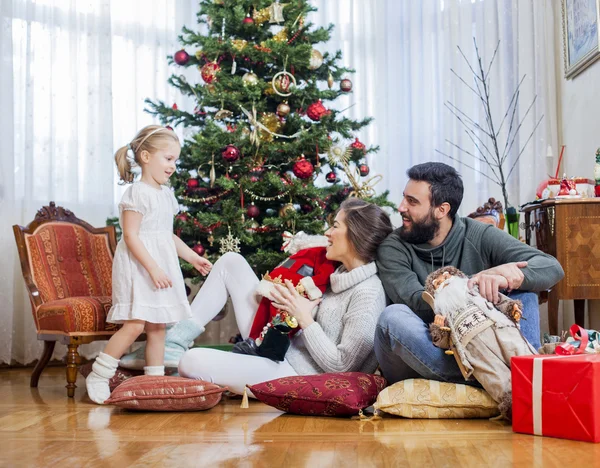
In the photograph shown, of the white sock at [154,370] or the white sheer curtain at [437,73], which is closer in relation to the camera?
the white sock at [154,370]

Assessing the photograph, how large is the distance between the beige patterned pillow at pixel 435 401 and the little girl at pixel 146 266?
102 cm

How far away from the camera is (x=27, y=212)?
182 inches

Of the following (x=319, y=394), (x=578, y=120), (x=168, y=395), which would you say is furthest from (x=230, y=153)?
(x=578, y=120)

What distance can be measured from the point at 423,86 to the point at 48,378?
9.80 feet

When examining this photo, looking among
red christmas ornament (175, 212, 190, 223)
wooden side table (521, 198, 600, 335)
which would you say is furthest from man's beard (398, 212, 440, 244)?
red christmas ornament (175, 212, 190, 223)

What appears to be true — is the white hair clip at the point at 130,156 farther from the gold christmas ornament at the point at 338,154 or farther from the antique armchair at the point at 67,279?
the gold christmas ornament at the point at 338,154

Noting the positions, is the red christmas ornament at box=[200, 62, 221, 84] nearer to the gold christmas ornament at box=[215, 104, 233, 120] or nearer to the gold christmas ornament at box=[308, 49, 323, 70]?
the gold christmas ornament at box=[215, 104, 233, 120]

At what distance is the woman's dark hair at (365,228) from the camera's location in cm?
282

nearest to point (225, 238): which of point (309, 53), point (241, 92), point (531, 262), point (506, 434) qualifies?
point (241, 92)

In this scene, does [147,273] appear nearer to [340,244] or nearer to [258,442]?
[340,244]

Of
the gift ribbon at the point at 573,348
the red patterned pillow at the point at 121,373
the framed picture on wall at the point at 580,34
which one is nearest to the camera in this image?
the gift ribbon at the point at 573,348

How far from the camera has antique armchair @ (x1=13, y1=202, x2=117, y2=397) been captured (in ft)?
10.7

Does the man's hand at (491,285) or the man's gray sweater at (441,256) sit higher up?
the man's gray sweater at (441,256)

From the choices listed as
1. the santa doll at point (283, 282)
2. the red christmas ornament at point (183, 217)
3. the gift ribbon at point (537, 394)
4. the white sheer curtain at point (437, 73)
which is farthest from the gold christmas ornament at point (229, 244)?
the gift ribbon at point (537, 394)
